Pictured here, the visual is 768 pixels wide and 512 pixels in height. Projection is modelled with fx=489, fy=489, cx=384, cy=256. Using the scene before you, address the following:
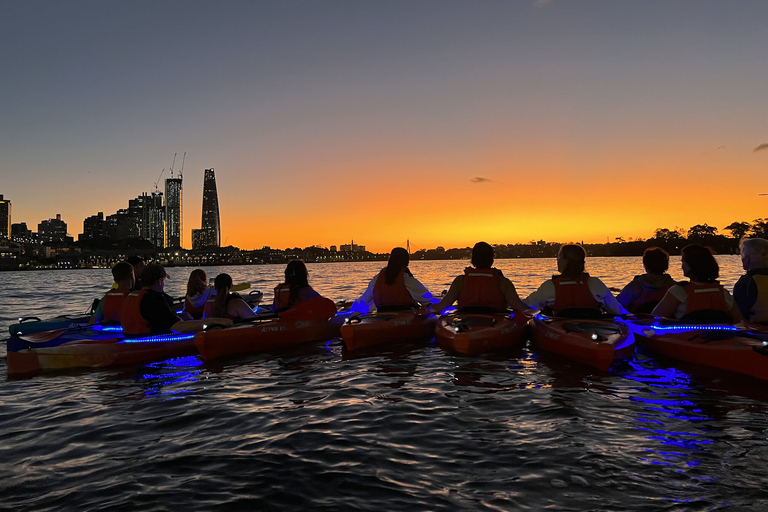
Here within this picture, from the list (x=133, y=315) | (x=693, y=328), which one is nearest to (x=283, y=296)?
(x=133, y=315)

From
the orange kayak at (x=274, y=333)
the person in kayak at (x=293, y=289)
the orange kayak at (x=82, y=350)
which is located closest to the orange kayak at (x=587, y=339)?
the orange kayak at (x=274, y=333)

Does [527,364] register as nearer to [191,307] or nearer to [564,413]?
[564,413]

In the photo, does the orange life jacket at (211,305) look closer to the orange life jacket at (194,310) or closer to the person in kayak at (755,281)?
the orange life jacket at (194,310)

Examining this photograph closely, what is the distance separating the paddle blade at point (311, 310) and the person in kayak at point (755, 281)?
8246 millimetres

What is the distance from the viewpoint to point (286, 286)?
11695 mm

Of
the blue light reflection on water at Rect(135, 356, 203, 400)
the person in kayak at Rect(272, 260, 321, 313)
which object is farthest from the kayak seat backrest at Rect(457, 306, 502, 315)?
the blue light reflection on water at Rect(135, 356, 203, 400)

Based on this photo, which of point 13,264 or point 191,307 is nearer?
point 191,307

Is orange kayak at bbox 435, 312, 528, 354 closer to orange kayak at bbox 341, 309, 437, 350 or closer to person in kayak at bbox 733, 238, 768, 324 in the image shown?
orange kayak at bbox 341, 309, 437, 350

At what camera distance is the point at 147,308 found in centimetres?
980

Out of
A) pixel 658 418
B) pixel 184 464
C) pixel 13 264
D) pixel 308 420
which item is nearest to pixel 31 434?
pixel 184 464

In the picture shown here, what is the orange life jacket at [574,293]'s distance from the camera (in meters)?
9.21

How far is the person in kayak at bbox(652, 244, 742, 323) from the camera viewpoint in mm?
8258

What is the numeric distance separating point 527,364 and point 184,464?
631 centimetres

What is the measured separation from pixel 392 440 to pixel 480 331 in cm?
455
